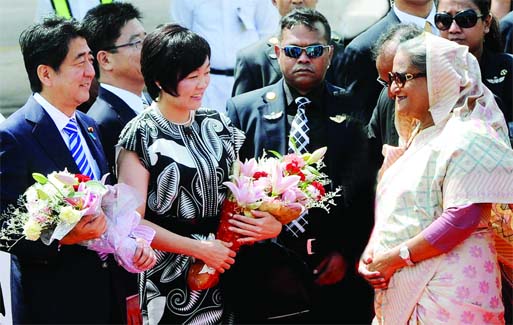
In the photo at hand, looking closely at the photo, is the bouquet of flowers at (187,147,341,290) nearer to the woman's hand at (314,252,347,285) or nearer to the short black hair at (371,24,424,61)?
the woman's hand at (314,252,347,285)

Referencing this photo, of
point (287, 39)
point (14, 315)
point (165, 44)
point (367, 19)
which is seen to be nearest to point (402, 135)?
point (287, 39)

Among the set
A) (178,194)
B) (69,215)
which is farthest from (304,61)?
(69,215)

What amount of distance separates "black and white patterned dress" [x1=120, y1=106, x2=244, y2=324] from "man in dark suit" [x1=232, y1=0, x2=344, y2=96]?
968 millimetres

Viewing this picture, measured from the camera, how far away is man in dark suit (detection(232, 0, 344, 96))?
5.21 meters

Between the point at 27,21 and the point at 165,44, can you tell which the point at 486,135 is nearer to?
the point at 165,44

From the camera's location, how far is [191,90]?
4.15 m

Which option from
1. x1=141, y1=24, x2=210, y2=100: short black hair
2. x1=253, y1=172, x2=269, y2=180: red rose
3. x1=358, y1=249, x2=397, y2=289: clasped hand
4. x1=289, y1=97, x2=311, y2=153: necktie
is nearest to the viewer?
x1=358, y1=249, x2=397, y2=289: clasped hand

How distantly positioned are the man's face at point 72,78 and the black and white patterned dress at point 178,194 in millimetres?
278

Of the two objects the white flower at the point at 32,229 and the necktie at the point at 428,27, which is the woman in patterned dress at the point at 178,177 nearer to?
the white flower at the point at 32,229

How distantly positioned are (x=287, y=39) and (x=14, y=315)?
6.40 ft

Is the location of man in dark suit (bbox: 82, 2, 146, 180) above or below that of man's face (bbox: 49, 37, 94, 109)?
below

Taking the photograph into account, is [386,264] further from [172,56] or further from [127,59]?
[127,59]

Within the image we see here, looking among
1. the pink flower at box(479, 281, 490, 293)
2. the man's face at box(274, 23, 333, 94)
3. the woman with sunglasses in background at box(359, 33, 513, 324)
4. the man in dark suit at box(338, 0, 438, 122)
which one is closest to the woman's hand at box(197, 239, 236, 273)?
the woman with sunglasses in background at box(359, 33, 513, 324)

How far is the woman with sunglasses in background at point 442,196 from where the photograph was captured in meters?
3.83
